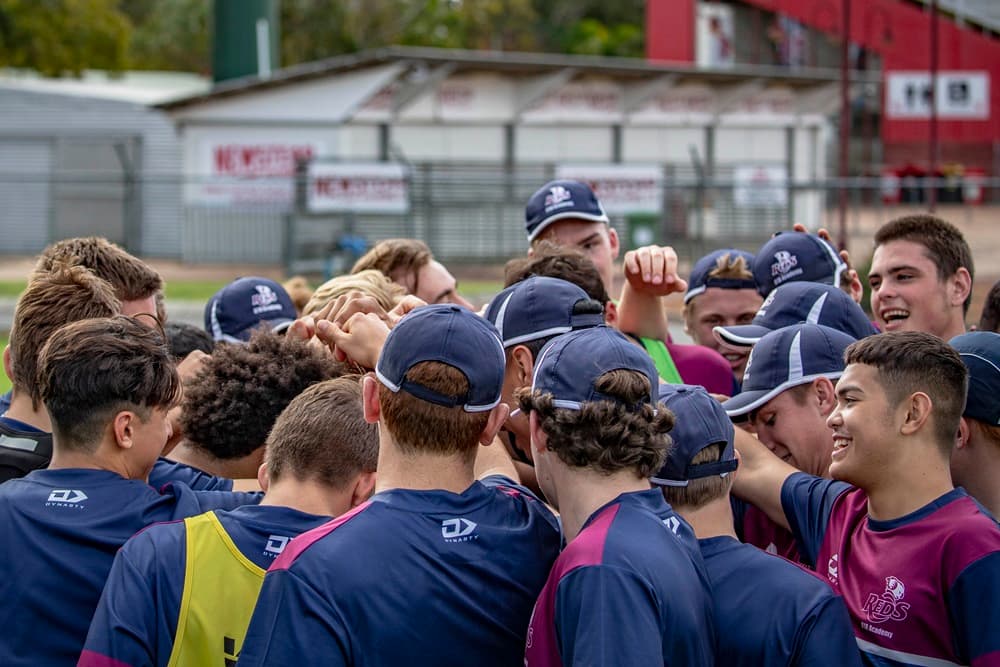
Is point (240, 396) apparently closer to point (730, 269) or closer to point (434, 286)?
point (434, 286)

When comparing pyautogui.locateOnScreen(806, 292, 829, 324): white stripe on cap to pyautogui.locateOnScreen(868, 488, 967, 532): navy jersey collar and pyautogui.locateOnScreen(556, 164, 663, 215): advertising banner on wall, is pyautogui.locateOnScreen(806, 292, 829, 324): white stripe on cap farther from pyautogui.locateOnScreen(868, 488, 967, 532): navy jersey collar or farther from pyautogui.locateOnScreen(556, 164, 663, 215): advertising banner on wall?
pyautogui.locateOnScreen(556, 164, 663, 215): advertising banner on wall

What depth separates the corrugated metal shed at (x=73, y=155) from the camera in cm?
2738

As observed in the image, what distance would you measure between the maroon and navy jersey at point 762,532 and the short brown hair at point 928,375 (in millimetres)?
643

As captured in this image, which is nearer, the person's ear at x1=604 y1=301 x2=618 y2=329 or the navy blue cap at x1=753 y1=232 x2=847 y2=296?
the person's ear at x1=604 y1=301 x2=618 y2=329

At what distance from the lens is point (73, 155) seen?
2892 centimetres

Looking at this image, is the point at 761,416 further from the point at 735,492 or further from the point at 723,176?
the point at 723,176

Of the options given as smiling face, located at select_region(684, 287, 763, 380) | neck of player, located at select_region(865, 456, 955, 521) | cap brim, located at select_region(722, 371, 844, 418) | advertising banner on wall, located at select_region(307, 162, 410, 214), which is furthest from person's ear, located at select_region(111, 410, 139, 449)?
advertising banner on wall, located at select_region(307, 162, 410, 214)

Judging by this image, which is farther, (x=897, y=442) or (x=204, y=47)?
(x=204, y=47)

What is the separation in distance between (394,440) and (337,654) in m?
0.54

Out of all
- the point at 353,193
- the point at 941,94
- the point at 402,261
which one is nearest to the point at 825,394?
the point at 402,261

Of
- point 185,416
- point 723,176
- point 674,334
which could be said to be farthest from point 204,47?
point 185,416

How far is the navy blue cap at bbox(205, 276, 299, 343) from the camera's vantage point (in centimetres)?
576

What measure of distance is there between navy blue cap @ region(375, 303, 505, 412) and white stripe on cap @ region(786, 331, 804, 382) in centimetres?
127

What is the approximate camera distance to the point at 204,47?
159 feet
